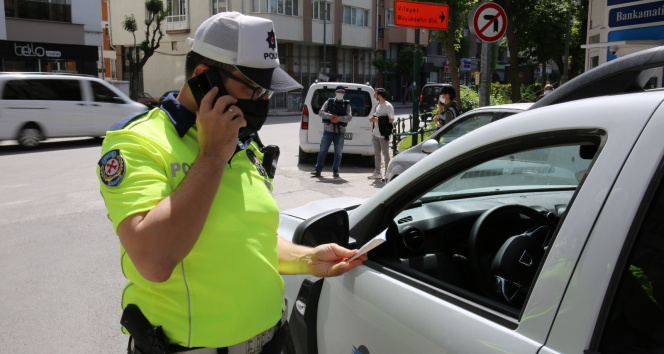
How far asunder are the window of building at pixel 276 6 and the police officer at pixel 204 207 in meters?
38.5

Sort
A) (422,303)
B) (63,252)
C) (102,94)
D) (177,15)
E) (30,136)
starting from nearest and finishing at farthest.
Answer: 1. (422,303)
2. (63,252)
3. (30,136)
4. (102,94)
5. (177,15)

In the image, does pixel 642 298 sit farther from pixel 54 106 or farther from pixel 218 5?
pixel 218 5

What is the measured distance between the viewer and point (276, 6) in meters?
39.8

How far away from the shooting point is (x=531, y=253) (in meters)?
1.93

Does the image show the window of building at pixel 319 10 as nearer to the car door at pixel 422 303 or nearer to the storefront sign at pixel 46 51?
the storefront sign at pixel 46 51

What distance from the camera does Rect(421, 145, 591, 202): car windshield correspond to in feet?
9.57

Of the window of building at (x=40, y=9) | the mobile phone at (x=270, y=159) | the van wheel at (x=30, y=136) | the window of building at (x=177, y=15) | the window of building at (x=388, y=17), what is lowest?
the van wheel at (x=30, y=136)

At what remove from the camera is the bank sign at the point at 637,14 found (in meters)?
7.54

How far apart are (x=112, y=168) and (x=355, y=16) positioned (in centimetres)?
4840

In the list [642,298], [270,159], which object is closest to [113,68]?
[270,159]

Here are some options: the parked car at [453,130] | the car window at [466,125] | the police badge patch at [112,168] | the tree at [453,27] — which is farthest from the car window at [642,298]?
the tree at [453,27]

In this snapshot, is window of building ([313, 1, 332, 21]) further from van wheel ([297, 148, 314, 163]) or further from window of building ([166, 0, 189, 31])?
van wheel ([297, 148, 314, 163])

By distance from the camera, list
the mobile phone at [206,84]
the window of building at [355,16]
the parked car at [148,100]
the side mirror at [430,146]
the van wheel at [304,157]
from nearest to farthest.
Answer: the mobile phone at [206,84], the side mirror at [430,146], the van wheel at [304,157], the parked car at [148,100], the window of building at [355,16]

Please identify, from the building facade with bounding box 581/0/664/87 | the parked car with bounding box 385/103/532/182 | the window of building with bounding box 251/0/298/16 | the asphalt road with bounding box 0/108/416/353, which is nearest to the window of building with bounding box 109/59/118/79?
the window of building with bounding box 251/0/298/16
